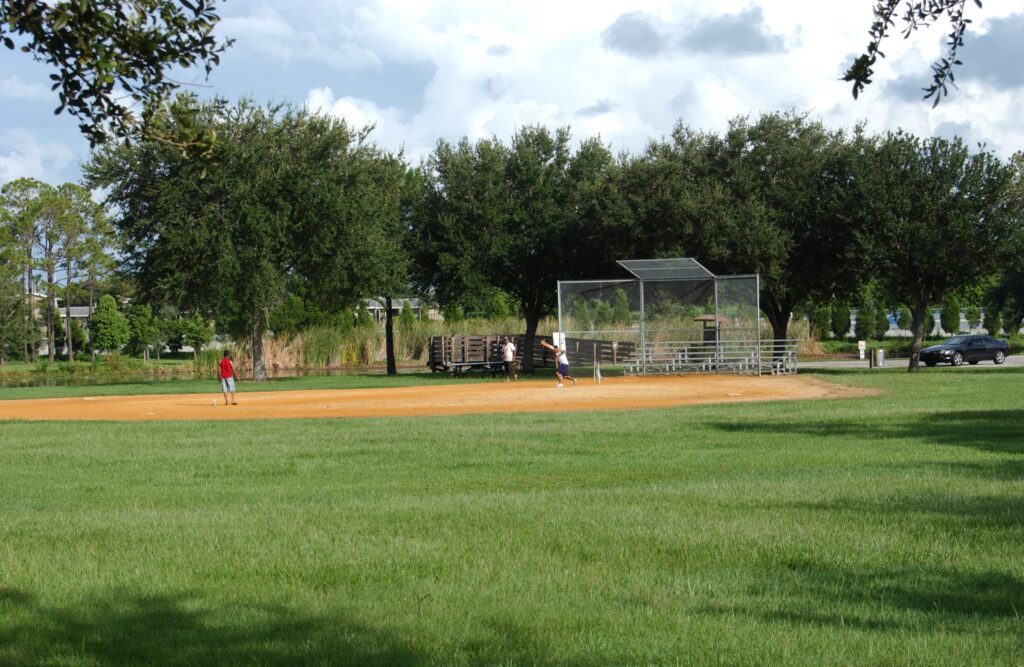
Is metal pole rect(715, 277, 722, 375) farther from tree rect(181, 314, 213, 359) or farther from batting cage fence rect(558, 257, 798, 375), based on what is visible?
tree rect(181, 314, 213, 359)

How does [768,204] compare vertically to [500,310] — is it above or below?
above

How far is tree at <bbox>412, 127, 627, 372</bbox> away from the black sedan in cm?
1642

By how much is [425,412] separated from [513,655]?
19245mm

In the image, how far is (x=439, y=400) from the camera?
29281 millimetres

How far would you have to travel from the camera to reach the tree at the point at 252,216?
130ft

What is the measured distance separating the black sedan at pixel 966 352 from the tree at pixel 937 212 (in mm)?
11793

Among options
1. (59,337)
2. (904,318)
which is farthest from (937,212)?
(59,337)

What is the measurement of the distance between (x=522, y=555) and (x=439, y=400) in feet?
69.7

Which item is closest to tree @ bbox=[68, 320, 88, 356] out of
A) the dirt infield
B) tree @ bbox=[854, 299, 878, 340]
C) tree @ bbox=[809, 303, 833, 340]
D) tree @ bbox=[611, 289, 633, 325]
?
tree @ bbox=[809, 303, 833, 340]

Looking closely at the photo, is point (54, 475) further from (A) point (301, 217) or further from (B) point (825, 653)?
(A) point (301, 217)

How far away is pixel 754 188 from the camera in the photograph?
41531 mm

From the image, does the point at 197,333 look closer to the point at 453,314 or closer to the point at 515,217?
the point at 453,314

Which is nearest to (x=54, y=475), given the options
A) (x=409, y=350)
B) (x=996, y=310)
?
(x=409, y=350)

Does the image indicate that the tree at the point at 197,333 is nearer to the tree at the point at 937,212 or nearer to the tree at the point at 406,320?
the tree at the point at 406,320
